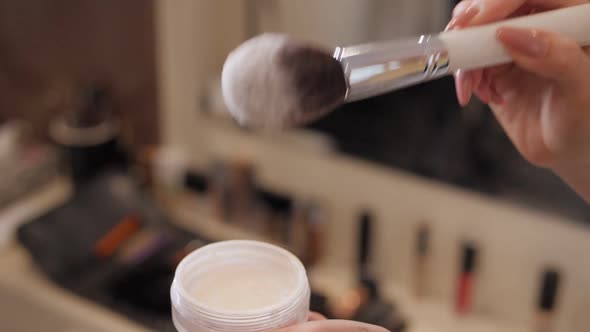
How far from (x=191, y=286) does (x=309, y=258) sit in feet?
1.87

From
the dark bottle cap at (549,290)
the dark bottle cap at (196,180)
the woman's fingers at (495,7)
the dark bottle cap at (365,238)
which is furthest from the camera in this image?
the dark bottle cap at (196,180)

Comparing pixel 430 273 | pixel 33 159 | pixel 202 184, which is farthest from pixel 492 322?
pixel 33 159

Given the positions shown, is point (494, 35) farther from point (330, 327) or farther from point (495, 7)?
point (330, 327)

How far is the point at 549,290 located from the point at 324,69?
0.52m

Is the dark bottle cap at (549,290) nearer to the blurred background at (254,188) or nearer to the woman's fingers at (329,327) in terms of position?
the blurred background at (254,188)

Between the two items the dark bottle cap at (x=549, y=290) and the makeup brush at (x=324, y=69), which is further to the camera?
the dark bottle cap at (x=549, y=290)

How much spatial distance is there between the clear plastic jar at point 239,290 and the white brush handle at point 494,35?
166 mm

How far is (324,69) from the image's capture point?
1.40 ft

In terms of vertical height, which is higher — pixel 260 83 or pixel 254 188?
pixel 260 83

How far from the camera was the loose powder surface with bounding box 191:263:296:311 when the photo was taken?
1.34ft

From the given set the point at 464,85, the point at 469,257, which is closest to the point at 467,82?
the point at 464,85

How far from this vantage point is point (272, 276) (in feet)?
1.41

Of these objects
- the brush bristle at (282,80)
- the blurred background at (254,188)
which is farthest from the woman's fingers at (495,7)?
the blurred background at (254,188)

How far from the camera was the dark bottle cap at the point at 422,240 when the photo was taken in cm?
90
